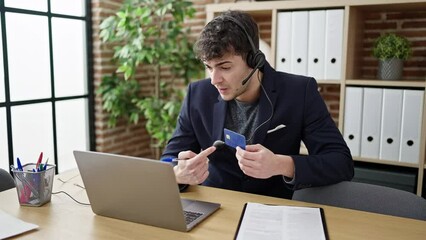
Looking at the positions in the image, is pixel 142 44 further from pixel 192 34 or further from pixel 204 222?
pixel 204 222

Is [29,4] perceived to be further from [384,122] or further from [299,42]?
[384,122]

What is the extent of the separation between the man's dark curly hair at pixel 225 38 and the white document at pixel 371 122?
3.86 feet

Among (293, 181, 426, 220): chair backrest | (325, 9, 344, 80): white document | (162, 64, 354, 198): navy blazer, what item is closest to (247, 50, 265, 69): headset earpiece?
(162, 64, 354, 198): navy blazer

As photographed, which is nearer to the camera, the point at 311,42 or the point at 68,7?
the point at 311,42

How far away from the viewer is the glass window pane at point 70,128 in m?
3.16

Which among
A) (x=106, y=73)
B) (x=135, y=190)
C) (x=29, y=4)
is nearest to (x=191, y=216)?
(x=135, y=190)

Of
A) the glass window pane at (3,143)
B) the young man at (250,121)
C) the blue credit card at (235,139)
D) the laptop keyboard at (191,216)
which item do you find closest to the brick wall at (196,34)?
the glass window pane at (3,143)

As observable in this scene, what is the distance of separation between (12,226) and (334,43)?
2.01 m

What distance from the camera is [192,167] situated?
4.32 feet

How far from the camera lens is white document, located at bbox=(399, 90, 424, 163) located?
2.28 m

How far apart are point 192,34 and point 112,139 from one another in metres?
1.11

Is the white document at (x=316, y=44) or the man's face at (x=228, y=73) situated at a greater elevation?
the white document at (x=316, y=44)

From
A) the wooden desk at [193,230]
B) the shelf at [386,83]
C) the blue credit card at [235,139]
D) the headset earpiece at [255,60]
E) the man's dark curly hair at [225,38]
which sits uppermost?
the man's dark curly hair at [225,38]

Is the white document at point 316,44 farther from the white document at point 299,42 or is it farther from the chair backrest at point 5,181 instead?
the chair backrest at point 5,181
